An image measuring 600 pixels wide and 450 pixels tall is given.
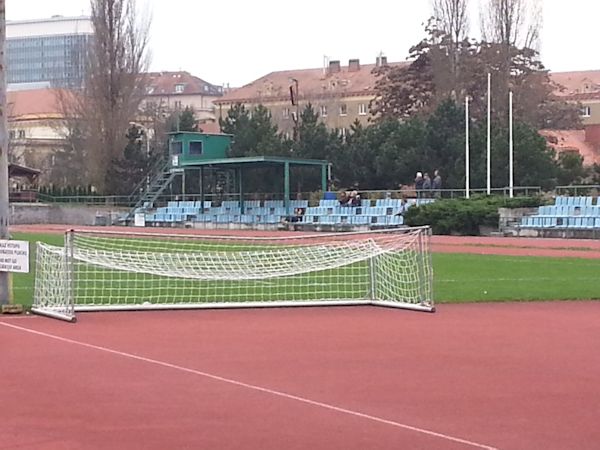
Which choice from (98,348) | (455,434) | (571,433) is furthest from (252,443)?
(98,348)

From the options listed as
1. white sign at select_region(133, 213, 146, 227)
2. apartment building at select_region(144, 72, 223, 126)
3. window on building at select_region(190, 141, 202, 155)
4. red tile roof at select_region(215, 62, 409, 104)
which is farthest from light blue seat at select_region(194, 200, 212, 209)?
apartment building at select_region(144, 72, 223, 126)

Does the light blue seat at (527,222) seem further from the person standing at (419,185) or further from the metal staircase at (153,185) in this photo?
the metal staircase at (153,185)

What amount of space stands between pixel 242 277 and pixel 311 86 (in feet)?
333

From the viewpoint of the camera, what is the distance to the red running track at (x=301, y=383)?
294 inches

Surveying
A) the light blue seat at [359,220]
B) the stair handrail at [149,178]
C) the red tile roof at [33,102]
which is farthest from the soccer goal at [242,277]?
the red tile roof at [33,102]

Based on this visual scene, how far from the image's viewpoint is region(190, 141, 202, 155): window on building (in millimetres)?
60781

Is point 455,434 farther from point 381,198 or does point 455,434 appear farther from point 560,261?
point 381,198

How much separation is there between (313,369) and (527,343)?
3.28m

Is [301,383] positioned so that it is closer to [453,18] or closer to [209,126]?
[453,18]

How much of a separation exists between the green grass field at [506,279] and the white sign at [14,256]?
3.70 ft

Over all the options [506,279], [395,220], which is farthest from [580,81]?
[506,279]

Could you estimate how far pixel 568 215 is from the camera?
38.9 metres

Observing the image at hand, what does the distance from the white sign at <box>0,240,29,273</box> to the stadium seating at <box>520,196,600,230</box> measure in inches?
1020

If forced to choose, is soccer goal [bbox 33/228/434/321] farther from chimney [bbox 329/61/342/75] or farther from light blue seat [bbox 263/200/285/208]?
chimney [bbox 329/61/342/75]
